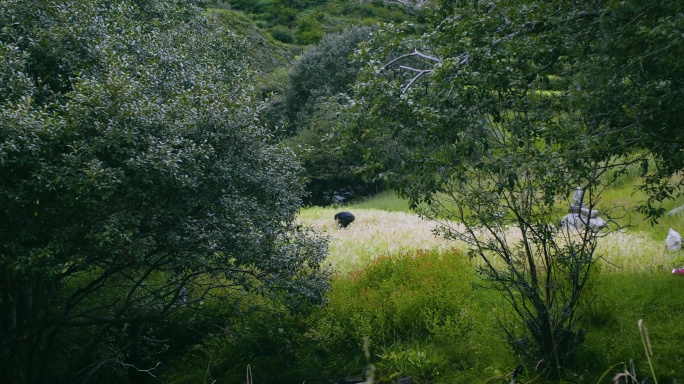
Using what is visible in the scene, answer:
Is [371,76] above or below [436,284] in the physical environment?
above

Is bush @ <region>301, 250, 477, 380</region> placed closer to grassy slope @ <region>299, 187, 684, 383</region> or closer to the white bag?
grassy slope @ <region>299, 187, 684, 383</region>

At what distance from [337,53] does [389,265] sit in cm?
3126

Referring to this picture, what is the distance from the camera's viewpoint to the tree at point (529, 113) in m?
6.88

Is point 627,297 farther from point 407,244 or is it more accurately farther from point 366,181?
point 407,244

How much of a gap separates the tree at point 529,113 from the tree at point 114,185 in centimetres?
203

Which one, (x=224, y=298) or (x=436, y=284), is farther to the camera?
(x=436, y=284)

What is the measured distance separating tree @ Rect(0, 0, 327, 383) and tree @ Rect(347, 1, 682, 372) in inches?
79.8

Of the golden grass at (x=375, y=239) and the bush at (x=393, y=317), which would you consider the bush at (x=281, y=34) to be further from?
the bush at (x=393, y=317)

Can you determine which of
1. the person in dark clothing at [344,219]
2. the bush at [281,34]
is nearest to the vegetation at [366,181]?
the person in dark clothing at [344,219]

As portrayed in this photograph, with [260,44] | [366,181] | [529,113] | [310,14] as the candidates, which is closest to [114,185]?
[366,181]

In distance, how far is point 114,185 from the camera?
7.25 metres

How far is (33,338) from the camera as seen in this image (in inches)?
396

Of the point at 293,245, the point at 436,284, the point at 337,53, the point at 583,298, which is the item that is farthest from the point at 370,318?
the point at 337,53

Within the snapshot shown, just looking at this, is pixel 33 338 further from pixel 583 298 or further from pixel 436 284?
pixel 583 298
